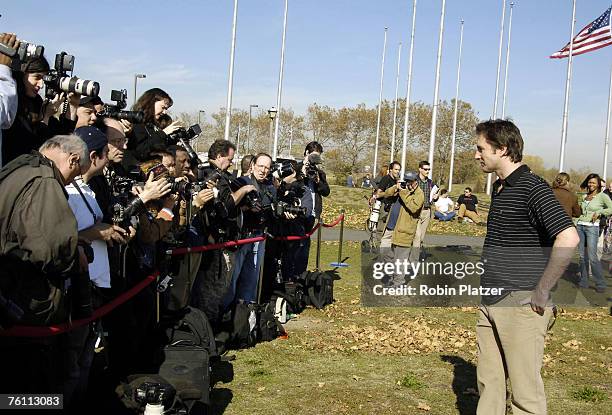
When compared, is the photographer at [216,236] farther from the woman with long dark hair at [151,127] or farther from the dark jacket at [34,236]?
the dark jacket at [34,236]

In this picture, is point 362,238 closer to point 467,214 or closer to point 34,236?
point 467,214

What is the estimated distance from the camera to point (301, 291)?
396 inches

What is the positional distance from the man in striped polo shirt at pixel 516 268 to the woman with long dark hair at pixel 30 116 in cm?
318

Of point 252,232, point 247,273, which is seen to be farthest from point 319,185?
point 247,273

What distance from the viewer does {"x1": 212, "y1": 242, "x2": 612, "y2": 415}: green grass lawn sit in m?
6.16

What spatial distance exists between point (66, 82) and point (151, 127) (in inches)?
55.7

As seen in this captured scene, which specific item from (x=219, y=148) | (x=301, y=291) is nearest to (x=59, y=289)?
(x=219, y=148)

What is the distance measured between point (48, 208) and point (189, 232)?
11.4ft

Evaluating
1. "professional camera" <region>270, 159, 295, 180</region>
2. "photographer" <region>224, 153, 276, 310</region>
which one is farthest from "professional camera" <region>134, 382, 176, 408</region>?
"professional camera" <region>270, 159, 295, 180</region>

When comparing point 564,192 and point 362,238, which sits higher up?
point 564,192

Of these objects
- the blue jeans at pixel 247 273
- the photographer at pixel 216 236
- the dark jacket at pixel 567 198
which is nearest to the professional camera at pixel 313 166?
the blue jeans at pixel 247 273

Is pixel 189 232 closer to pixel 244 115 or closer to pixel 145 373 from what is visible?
pixel 145 373

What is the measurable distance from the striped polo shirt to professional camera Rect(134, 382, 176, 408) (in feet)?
7.61

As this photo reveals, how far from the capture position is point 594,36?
26156 millimetres
